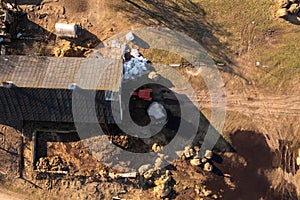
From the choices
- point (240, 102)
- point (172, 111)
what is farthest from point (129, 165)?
point (240, 102)

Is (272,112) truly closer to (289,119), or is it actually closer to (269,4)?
(289,119)

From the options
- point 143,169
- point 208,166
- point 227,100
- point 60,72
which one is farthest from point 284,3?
point 60,72

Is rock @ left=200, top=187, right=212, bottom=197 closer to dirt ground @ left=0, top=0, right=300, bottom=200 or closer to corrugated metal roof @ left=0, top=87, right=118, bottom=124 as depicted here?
dirt ground @ left=0, top=0, right=300, bottom=200

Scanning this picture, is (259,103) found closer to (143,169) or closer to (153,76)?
(153,76)

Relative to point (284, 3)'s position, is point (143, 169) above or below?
below

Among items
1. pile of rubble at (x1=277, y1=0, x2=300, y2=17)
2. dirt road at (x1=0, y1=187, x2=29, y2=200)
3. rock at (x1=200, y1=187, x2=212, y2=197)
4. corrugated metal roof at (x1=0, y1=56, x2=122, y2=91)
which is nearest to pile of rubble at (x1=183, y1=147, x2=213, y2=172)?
rock at (x1=200, y1=187, x2=212, y2=197)

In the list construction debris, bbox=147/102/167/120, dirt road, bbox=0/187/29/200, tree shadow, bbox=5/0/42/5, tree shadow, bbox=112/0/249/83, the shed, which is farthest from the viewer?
dirt road, bbox=0/187/29/200

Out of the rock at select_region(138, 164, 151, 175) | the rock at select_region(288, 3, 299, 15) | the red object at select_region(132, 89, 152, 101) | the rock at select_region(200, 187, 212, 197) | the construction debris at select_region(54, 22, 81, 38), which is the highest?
the rock at select_region(288, 3, 299, 15)
